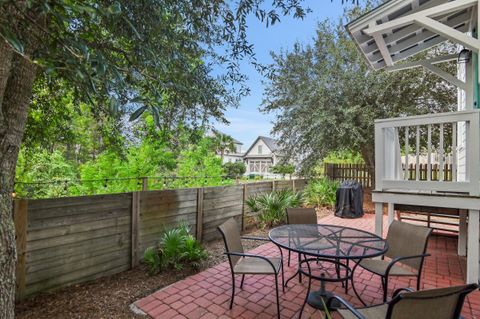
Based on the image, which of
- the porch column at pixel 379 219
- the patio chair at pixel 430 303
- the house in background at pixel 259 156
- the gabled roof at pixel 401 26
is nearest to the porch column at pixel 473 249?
the porch column at pixel 379 219

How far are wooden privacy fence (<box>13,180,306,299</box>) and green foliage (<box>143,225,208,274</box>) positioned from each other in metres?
0.26

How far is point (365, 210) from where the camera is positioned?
26.8 feet

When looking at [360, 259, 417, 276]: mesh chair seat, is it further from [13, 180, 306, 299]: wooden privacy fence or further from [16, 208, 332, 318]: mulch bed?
[13, 180, 306, 299]: wooden privacy fence

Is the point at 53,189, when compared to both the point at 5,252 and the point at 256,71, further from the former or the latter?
the point at 256,71

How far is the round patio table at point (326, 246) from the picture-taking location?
94.4 inches

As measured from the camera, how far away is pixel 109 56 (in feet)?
7.77

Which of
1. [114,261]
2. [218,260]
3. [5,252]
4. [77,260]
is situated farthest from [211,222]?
[5,252]

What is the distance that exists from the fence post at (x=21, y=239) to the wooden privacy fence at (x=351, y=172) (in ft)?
31.4

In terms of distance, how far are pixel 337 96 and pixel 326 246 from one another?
669 centimetres

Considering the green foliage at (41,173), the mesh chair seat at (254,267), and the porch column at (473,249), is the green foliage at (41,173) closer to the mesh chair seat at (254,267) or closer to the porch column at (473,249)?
the mesh chair seat at (254,267)

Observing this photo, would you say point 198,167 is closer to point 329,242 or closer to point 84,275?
point 84,275

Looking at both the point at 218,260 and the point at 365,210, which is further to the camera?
the point at 365,210

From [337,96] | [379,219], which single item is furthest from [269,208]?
[337,96]

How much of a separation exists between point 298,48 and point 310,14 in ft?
22.4
